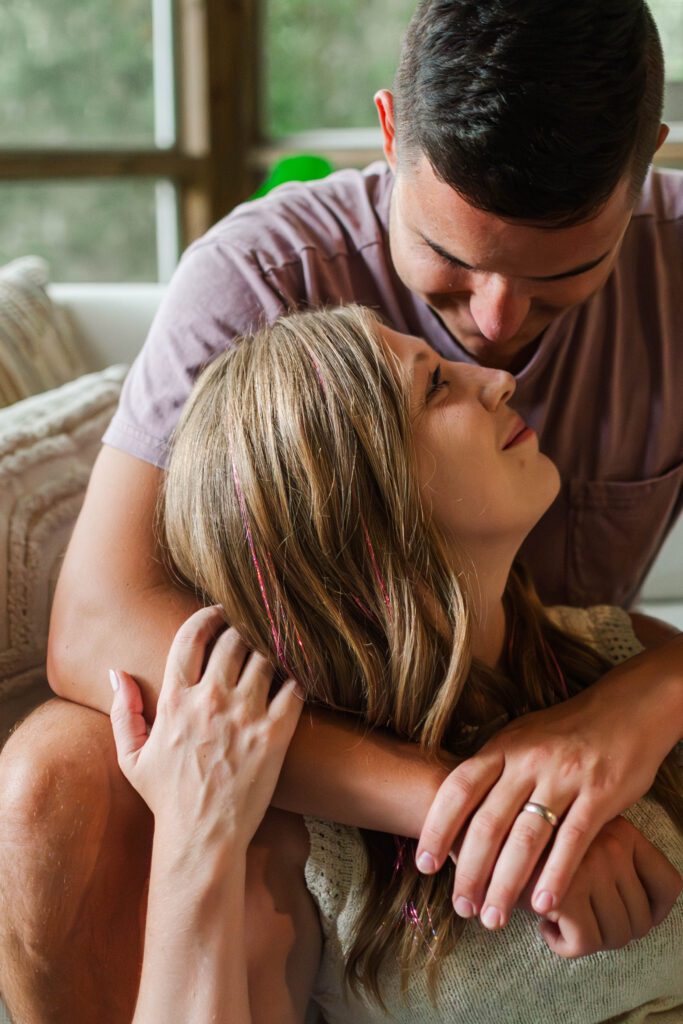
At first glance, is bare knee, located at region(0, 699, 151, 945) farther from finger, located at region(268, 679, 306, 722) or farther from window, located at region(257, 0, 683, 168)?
window, located at region(257, 0, 683, 168)

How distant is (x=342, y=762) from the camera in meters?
1.07

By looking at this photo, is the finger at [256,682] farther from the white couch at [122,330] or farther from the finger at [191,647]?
the white couch at [122,330]

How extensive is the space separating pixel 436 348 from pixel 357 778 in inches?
22.5

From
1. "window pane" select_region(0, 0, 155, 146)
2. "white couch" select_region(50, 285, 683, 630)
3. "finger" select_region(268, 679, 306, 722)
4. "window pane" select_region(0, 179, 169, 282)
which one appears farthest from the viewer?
"window pane" select_region(0, 179, 169, 282)

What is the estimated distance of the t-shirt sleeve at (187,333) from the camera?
1249 millimetres

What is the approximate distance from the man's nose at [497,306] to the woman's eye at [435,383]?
0.07m

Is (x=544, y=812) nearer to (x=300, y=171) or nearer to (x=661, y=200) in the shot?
(x=661, y=200)

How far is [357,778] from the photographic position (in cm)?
106

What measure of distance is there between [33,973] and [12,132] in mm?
2969

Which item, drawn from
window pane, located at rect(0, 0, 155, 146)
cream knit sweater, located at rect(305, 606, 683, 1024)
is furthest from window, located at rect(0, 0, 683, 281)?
cream knit sweater, located at rect(305, 606, 683, 1024)

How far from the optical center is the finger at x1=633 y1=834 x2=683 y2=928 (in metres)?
1.03

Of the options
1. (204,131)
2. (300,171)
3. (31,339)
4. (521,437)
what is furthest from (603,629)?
(204,131)

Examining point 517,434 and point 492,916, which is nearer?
point 492,916

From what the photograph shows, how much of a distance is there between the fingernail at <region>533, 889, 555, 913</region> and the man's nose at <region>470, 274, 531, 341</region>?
56 centimetres
